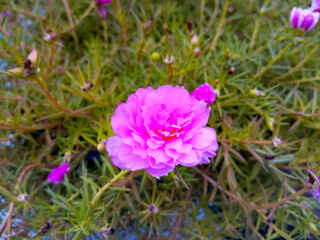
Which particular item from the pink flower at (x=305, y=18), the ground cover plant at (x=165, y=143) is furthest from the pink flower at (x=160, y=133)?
the pink flower at (x=305, y=18)

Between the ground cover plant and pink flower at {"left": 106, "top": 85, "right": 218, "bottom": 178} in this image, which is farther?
the ground cover plant

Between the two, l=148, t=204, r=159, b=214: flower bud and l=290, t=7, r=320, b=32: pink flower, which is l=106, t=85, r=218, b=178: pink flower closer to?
l=148, t=204, r=159, b=214: flower bud

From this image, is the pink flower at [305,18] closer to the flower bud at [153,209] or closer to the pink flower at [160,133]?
the pink flower at [160,133]

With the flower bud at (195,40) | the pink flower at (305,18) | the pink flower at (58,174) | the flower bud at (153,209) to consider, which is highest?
the flower bud at (195,40)

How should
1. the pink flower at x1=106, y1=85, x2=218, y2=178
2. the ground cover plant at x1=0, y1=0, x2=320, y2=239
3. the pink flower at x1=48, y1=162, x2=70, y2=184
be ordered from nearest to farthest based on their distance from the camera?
the pink flower at x1=106, y1=85, x2=218, y2=178 → the ground cover plant at x1=0, y1=0, x2=320, y2=239 → the pink flower at x1=48, y1=162, x2=70, y2=184

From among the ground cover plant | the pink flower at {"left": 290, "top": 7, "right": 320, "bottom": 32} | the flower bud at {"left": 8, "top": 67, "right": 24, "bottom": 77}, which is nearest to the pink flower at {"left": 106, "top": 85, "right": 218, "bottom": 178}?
the ground cover plant

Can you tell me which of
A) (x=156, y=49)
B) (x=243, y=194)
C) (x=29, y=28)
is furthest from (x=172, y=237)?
(x=29, y=28)

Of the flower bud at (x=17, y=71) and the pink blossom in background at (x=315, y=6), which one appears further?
the pink blossom in background at (x=315, y=6)

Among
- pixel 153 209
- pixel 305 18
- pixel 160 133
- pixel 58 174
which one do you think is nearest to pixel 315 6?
pixel 305 18
